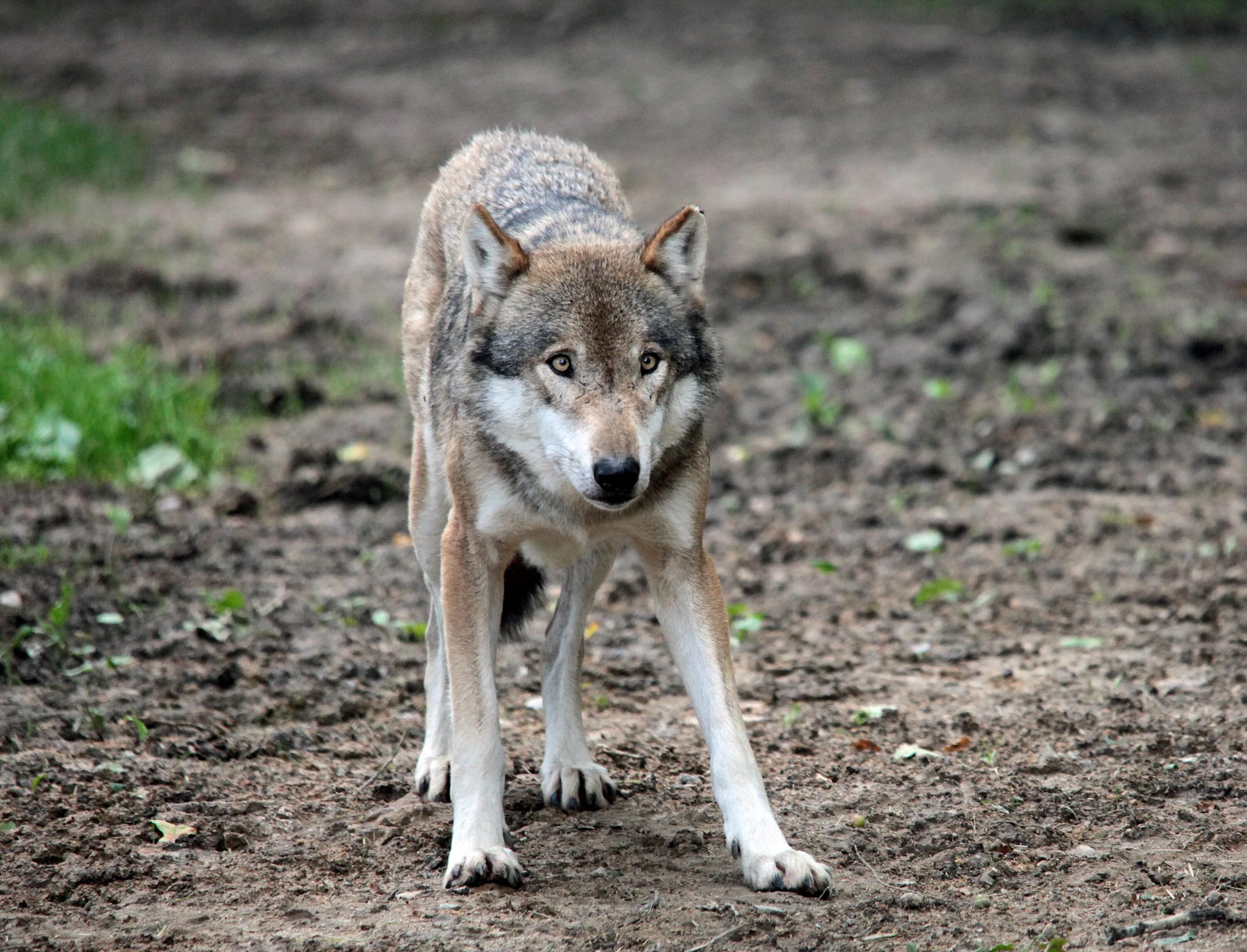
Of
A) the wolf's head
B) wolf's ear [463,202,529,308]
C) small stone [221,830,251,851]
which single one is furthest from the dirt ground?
wolf's ear [463,202,529,308]

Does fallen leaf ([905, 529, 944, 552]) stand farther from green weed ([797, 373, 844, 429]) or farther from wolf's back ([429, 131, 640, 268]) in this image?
wolf's back ([429, 131, 640, 268])

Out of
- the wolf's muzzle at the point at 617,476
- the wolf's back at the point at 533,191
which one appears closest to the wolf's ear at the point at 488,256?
the wolf's back at the point at 533,191

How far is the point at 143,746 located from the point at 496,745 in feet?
4.71

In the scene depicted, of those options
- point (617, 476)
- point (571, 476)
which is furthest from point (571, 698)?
point (617, 476)

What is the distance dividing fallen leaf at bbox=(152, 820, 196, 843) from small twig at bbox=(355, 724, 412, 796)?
584 mm

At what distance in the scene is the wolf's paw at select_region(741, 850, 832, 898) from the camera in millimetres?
3936

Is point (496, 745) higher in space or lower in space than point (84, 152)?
lower

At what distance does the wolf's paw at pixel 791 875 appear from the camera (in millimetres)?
3936

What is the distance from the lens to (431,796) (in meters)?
4.67

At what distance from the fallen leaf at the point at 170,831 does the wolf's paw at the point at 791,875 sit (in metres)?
1.70

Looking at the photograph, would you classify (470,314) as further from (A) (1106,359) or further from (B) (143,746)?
(A) (1106,359)

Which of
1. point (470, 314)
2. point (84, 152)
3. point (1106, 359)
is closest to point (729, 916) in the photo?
point (470, 314)

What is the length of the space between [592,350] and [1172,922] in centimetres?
217

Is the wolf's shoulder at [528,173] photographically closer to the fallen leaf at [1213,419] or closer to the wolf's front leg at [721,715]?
the wolf's front leg at [721,715]
